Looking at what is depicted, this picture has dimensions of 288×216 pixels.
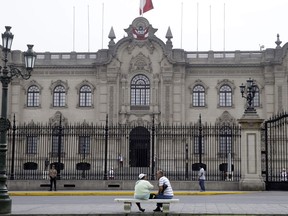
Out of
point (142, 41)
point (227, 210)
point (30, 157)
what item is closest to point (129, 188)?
point (227, 210)

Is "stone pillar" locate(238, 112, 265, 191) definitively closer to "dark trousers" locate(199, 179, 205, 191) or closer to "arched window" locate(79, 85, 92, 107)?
"dark trousers" locate(199, 179, 205, 191)

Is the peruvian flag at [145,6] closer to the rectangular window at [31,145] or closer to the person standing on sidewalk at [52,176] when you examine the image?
the rectangular window at [31,145]

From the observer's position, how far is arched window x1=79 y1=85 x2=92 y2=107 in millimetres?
51750

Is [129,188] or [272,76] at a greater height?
[272,76]

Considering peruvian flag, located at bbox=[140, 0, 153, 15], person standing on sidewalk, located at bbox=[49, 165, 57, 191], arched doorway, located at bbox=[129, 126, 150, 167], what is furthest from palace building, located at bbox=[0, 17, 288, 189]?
person standing on sidewalk, located at bbox=[49, 165, 57, 191]

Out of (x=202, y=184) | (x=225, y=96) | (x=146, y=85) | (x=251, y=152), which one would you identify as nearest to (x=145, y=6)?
(x=146, y=85)

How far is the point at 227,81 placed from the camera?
51.0 meters

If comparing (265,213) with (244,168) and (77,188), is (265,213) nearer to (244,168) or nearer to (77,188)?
(244,168)

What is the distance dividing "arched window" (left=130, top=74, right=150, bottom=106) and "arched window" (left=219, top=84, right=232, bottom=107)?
6772 mm

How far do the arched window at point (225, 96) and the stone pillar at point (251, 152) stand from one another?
2413 centimetres

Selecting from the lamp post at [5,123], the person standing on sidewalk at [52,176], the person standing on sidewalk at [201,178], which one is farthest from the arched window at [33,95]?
the lamp post at [5,123]

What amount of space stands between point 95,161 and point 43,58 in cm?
1369

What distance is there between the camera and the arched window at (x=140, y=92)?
50.7m

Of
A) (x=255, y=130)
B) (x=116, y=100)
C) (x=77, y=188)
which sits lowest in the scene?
(x=77, y=188)
